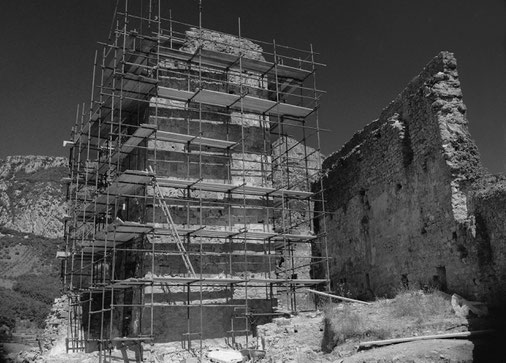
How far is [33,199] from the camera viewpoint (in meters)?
62.3

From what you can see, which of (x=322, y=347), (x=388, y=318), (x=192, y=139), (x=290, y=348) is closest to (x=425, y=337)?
(x=388, y=318)

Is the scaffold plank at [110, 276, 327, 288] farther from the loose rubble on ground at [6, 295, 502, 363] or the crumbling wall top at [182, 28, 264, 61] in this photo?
the crumbling wall top at [182, 28, 264, 61]

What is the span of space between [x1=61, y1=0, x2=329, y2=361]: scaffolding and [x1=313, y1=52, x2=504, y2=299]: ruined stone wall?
4.14 ft

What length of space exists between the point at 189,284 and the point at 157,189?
106 inches

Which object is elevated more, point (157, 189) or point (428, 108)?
point (428, 108)

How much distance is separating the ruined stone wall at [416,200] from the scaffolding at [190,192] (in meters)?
1.26

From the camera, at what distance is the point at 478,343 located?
9.61 m

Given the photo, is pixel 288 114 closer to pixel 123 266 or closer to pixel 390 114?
pixel 390 114

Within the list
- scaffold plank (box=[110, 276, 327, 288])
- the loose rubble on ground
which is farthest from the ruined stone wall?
scaffold plank (box=[110, 276, 327, 288])

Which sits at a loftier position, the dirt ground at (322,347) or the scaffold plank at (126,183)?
the scaffold plank at (126,183)

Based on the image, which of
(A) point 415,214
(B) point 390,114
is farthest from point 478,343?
(B) point 390,114

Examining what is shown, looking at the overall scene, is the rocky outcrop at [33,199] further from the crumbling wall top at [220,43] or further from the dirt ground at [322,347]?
the dirt ground at [322,347]

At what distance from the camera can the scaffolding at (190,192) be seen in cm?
1484

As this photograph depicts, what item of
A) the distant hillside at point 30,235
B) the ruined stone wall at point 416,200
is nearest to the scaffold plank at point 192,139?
the ruined stone wall at point 416,200
